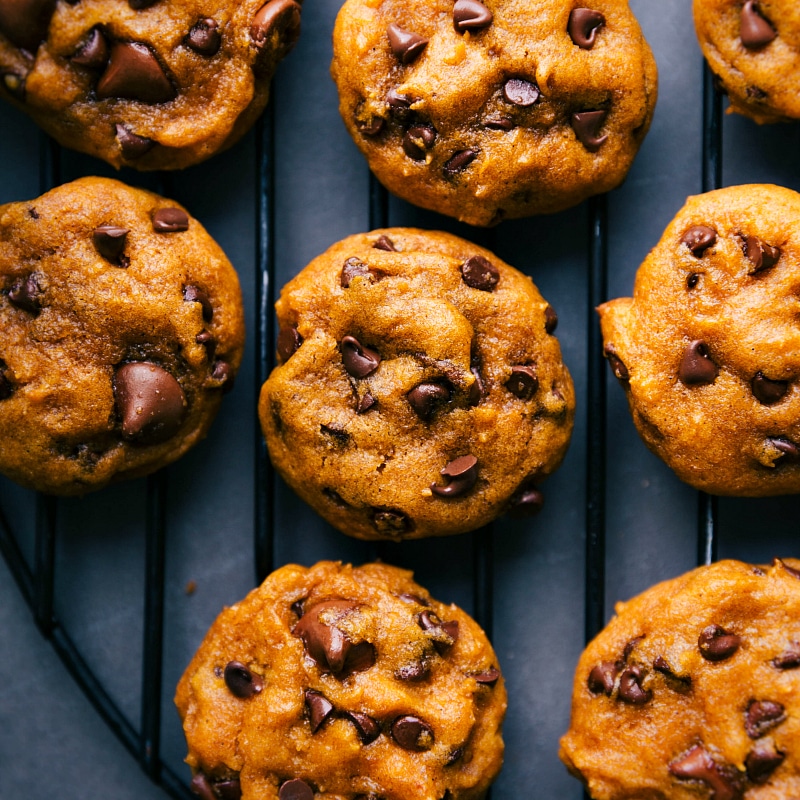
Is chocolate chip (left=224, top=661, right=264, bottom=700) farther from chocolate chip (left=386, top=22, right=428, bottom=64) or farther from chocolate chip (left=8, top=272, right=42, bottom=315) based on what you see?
chocolate chip (left=386, top=22, right=428, bottom=64)

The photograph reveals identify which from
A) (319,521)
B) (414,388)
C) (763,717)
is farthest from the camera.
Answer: (319,521)

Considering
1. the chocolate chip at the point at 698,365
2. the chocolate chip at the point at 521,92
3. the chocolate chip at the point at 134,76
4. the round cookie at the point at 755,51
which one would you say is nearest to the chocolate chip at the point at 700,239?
the chocolate chip at the point at 698,365

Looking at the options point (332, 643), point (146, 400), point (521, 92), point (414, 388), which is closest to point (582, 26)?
point (521, 92)

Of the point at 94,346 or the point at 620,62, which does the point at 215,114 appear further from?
the point at 620,62

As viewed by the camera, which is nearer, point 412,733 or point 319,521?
point 412,733

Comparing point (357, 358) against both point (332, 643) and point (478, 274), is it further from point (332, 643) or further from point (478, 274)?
point (332, 643)

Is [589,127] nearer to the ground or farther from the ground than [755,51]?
nearer to the ground

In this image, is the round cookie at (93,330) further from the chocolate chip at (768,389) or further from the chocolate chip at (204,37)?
the chocolate chip at (768,389)
